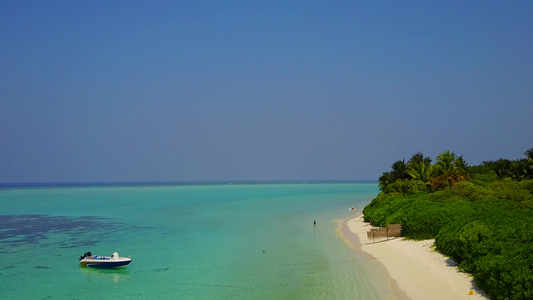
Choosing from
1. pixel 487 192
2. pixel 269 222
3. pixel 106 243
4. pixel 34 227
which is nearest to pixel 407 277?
pixel 487 192

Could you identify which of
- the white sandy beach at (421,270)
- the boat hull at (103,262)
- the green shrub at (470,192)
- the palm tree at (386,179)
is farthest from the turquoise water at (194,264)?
the palm tree at (386,179)

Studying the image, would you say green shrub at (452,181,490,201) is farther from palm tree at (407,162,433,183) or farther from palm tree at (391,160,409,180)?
palm tree at (391,160,409,180)

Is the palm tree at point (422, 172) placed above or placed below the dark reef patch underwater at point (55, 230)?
above

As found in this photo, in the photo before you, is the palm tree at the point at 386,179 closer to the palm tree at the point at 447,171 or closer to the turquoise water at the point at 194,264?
the palm tree at the point at 447,171

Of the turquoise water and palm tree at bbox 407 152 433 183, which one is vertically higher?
palm tree at bbox 407 152 433 183

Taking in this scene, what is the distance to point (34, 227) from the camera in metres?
52.9

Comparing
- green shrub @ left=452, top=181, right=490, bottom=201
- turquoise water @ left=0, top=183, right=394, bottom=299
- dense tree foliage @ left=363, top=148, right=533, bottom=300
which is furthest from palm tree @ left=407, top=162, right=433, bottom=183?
turquoise water @ left=0, top=183, right=394, bottom=299

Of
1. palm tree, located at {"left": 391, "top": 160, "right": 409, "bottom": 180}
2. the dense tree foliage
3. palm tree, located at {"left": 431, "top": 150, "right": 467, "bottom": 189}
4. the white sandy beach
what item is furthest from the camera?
palm tree, located at {"left": 391, "top": 160, "right": 409, "bottom": 180}

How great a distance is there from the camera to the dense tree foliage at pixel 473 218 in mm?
16688

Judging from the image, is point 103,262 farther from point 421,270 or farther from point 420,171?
point 420,171

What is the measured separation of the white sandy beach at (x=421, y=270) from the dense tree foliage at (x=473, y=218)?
63 centimetres

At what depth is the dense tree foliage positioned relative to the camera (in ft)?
54.7

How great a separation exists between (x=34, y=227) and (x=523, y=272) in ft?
176

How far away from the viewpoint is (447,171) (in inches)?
1970
